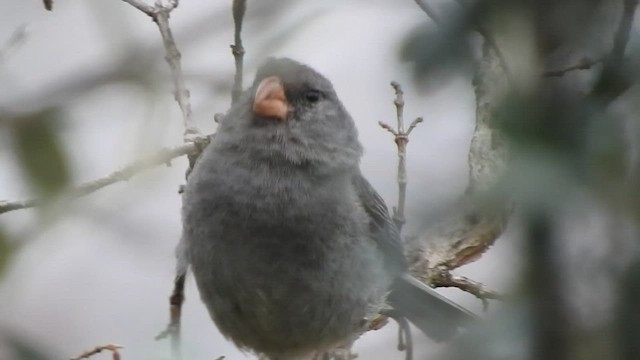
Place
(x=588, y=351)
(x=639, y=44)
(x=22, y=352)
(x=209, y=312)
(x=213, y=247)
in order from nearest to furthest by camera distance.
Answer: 1. (x=588, y=351)
2. (x=639, y=44)
3. (x=22, y=352)
4. (x=213, y=247)
5. (x=209, y=312)

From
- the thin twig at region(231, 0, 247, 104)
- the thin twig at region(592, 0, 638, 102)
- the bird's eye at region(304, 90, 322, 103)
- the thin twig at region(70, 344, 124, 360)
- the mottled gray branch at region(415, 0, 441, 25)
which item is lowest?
the thin twig at region(70, 344, 124, 360)

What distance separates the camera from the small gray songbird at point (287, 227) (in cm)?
298

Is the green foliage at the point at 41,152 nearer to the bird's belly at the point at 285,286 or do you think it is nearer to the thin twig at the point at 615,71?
the thin twig at the point at 615,71

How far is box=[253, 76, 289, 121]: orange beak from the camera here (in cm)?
312

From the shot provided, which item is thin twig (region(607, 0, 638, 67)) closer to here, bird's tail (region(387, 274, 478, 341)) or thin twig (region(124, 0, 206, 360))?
thin twig (region(124, 0, 206, 360))

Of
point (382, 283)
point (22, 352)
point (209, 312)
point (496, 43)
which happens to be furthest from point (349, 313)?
point (496, 43)

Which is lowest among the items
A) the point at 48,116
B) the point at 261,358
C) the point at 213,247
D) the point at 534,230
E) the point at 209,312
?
the point at 261,358

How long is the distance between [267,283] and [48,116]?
1.79 m

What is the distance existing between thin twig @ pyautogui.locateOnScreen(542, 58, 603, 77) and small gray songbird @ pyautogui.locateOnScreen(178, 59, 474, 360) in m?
2.01

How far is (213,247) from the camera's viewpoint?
2977 mm

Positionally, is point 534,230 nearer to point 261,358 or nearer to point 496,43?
point 496,43

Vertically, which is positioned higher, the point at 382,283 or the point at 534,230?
the point at 534,230

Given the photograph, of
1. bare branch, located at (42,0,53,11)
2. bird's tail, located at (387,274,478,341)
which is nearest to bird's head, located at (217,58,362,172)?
bird's tail, located at (387,274,478,341)

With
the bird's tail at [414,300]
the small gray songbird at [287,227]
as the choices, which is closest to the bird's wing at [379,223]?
the small gray songbird at [287,227]
